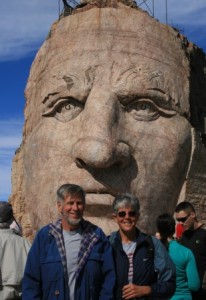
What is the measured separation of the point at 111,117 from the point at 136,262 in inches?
126

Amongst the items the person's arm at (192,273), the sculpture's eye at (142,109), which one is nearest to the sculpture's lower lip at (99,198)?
the sculpture's eye at (142,109)

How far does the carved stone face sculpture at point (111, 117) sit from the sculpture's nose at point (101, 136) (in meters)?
0.01

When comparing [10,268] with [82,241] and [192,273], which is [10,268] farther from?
[192,273]

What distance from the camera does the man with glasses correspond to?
15.7 feet

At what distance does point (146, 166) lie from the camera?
22.6ft

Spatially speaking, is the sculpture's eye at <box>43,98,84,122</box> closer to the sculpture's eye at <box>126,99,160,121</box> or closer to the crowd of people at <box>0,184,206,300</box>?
the sculpture's eye at <box>126,99,160,121</box>

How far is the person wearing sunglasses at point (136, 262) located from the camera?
3668 mm

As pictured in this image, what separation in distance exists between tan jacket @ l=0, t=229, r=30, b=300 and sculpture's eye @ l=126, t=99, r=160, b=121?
10.5ft

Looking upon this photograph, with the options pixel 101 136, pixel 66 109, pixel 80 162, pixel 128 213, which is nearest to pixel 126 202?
pixel 128 213

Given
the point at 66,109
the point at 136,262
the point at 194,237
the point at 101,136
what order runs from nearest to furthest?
1. the point at 136,262
2. the point at 194,237
3. the point at 101,136
4. the point at 66,109

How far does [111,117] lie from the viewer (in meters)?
6.73

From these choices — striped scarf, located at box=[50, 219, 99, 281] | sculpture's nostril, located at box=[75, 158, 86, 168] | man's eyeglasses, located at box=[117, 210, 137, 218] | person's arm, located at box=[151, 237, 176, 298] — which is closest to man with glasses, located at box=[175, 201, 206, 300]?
person's arm, located at box=[151, 237, 176, 298]

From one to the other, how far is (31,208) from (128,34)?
2476 mm

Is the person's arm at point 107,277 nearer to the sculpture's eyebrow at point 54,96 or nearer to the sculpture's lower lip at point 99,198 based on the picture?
the sculpture's lower lip at point 99,198
